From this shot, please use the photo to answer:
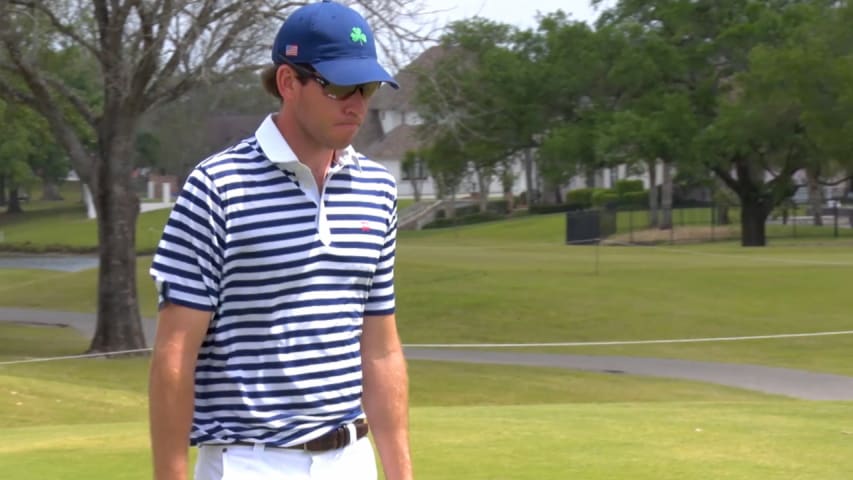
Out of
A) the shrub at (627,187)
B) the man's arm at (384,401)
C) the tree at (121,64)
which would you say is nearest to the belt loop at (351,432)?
the man's arm at (384,401)

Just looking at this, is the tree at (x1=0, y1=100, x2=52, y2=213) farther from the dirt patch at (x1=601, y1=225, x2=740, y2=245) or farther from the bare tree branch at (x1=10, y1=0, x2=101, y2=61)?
the dirt patch at (x1=601, y1=225, x2=740, y2=245)

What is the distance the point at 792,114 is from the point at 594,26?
315 inches

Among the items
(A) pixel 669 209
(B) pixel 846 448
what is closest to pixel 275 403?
(B) pixel 846 448

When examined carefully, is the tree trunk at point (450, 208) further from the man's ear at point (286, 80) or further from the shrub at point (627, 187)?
the man's ear at point (286, 80)

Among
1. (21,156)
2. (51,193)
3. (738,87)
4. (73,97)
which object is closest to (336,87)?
(73,97)

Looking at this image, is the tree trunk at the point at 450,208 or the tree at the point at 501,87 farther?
the tree trunk at the point at 450,208

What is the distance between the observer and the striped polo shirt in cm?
328

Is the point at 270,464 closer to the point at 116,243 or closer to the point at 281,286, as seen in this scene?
the point at 281,286

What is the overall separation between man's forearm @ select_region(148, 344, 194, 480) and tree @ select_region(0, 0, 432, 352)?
17.4 m

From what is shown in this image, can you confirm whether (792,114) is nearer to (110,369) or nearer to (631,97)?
(631,97)

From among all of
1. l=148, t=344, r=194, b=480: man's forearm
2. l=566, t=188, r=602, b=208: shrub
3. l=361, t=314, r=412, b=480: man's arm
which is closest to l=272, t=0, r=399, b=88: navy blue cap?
l=361, t=314, r=412, b=480: man's arm

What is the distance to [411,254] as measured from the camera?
41062 millimetres

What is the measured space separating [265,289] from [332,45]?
0.62 metres

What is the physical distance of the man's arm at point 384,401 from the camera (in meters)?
3.63
